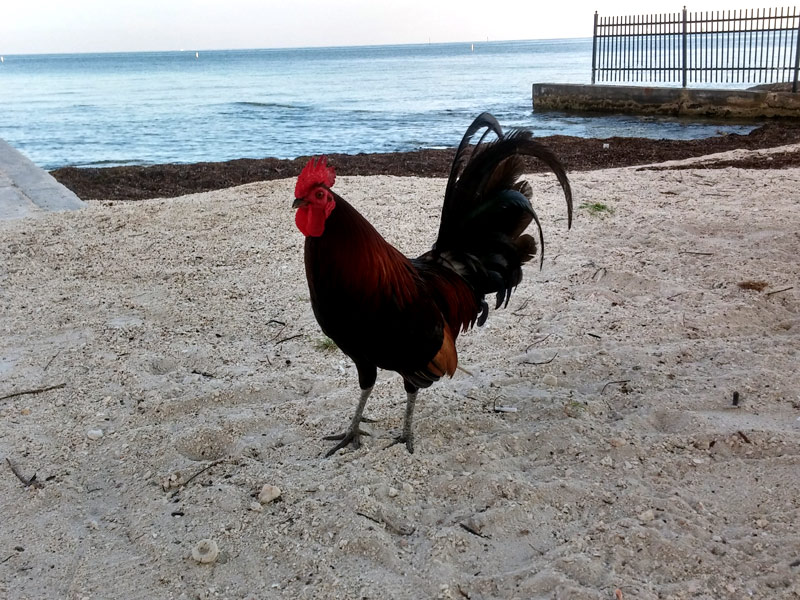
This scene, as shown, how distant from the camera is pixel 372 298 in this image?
2.79 m

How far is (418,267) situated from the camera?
3.30 m

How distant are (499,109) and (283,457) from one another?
2301cm

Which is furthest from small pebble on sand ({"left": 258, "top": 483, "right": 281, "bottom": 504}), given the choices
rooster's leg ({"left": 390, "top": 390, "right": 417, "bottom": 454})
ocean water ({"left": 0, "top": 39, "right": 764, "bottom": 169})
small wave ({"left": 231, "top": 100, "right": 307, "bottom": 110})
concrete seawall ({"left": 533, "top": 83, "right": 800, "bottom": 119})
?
small wave ({"left": 231, "top": 100, "right": 307, "bottom": 110})

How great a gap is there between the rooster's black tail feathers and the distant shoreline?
6.53 m

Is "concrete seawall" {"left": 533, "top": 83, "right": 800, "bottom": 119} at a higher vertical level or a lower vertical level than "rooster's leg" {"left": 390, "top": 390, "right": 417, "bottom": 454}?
higher

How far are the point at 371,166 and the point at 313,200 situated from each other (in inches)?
337

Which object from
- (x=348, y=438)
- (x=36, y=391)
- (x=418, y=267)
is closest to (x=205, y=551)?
(x=348, y=438)

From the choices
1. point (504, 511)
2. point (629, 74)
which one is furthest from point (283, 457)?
point (629, 74)

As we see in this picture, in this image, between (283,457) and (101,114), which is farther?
(101,114)

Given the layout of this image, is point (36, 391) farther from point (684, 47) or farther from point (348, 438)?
point (684, 47)

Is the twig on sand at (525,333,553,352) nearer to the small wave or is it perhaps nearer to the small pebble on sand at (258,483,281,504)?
the small pebble on sand at (258,483,281,504)

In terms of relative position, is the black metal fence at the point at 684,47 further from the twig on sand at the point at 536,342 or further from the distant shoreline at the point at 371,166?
the twig on sand at the point at 536,342

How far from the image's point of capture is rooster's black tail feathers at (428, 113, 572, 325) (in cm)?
315

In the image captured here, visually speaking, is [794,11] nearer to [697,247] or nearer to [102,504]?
[697,247]
